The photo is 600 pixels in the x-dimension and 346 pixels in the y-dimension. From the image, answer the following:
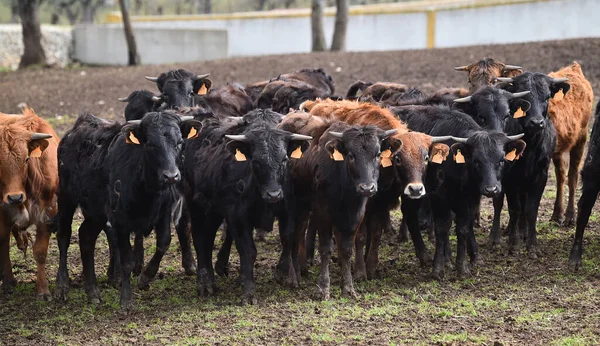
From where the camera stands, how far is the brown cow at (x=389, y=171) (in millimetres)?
8992

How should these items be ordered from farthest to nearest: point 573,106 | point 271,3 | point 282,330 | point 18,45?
point 271,3
point 18,45
point 573,106
point 282,330

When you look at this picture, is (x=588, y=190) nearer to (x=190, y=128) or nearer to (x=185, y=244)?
(x=190, y=128)

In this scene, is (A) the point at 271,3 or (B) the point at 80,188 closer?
(B) the point at 80,188

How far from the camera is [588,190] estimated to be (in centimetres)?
951

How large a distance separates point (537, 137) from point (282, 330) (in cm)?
433

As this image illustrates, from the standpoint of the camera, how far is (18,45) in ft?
114

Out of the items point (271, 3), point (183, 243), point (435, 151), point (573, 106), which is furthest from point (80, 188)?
point (271, 3)

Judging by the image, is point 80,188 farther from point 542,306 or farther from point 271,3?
point 271,3

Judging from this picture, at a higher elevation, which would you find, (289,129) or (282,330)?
(289,129)

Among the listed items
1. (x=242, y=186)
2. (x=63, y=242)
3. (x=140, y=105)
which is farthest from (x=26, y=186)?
(x=140, y=105)

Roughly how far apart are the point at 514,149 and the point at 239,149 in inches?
115

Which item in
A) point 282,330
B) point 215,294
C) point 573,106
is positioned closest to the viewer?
point 282,330

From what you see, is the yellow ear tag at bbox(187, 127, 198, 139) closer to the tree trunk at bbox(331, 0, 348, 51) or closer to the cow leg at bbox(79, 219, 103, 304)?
the cow leg at bbox(79, 219, 103, 304)

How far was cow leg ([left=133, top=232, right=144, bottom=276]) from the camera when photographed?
29.2 ft
